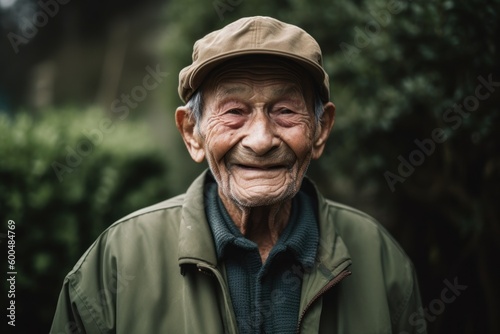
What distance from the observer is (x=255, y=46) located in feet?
6.45

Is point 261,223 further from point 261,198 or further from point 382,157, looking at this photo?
point 382,157

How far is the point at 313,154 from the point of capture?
228 centimetres

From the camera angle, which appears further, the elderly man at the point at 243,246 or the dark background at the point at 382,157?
the dark background at the point at 382,157

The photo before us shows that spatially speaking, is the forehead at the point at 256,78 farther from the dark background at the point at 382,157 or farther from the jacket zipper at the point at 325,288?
the dark background at the point at 382,157

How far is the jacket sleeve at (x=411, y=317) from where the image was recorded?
2227 mm

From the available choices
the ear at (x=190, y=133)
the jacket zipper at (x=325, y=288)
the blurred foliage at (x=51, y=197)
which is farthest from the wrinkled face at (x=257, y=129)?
the blurred foliage at (x=51, y=197)

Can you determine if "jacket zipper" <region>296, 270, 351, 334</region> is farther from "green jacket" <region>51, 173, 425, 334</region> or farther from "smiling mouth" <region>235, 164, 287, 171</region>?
"smiling mouth" <region>235, 164, 287, 171</region>

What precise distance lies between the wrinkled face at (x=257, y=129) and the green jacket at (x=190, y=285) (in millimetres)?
274

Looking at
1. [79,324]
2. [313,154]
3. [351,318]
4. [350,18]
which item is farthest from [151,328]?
[350,18]

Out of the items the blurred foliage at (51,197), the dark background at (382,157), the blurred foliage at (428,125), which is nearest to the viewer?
the blurred foliage at (428,125)

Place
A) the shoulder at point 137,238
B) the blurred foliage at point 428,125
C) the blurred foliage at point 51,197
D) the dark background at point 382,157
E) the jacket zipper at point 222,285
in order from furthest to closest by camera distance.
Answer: the blurred foliage at point 51,197 < the dark background at point 382,157 < the blurred foliage at point 428,125 < the shoulder at point 137,238 < the jacket zipper at point 222,285

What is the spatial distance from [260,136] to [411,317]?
3.61ft

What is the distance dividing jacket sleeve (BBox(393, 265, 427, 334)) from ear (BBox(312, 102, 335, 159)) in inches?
29.5

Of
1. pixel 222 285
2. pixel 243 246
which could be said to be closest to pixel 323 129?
pixel 243 246
